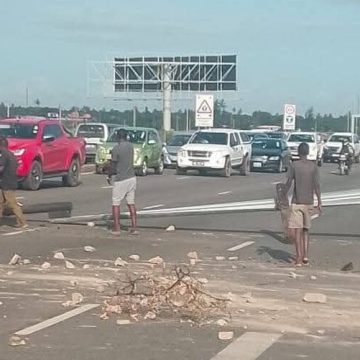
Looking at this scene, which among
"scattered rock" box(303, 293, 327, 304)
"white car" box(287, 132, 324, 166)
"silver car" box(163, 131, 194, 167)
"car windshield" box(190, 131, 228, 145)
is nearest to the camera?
"scattered rock" box(303, 293, 327, 304)

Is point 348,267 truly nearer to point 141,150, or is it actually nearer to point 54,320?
point 54,320

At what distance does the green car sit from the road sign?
12.5 meters

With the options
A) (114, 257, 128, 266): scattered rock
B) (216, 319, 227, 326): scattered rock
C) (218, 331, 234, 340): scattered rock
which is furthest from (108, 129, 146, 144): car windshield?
(218, 331, 234, 340): scattered rock

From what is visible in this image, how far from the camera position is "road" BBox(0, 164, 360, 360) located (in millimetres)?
→ 8047

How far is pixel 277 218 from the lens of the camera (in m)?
21.2

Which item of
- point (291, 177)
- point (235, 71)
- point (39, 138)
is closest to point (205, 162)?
point (39, 138)

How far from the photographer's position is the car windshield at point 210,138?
39656mm

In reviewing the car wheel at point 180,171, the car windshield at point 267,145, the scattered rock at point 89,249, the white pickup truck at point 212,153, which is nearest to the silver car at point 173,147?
the car windshield at point 267,145

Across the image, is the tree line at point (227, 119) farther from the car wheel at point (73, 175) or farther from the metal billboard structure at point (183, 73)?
the car wheel at point (73, 175)

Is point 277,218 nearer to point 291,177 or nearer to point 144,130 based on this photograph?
point 291,177

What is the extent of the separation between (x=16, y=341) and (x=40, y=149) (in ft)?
62.6

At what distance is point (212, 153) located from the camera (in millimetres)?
38000

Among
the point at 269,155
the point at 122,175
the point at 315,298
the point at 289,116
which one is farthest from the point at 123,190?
the point at 289,116

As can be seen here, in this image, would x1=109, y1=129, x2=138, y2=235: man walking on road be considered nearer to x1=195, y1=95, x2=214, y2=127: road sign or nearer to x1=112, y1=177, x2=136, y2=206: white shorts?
x1=112, y1=177, x2=136, y2=206: white shorts
